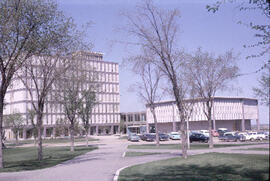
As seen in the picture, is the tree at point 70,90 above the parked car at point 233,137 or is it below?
above

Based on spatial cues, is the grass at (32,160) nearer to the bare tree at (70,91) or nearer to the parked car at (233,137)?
the bare tree at (70,91)

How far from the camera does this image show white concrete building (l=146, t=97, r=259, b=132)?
8509cm

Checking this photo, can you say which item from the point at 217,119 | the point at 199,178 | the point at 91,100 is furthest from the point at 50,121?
the point at 199,178

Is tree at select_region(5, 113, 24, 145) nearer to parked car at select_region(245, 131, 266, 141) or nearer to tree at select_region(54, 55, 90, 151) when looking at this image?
tree at select_region(54, 55, 90, 151)

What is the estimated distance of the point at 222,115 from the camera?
85.6 metres

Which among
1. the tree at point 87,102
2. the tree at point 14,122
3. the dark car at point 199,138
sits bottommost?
the dark car at point 199,138

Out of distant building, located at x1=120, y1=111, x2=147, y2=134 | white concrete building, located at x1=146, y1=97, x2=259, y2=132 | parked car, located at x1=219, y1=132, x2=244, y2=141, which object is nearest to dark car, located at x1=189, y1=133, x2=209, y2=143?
parked car, located at x1=219, y1=132, x2=244, y2=141

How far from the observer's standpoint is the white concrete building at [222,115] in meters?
85.1

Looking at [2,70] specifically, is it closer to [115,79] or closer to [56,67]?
[56,67]

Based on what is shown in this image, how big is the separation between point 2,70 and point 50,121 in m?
85.5

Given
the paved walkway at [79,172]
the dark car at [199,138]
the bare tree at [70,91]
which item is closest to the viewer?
the paved walkway at [79,172]

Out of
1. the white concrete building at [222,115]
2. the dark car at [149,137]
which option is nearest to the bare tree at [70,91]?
the dark car at [149,137]

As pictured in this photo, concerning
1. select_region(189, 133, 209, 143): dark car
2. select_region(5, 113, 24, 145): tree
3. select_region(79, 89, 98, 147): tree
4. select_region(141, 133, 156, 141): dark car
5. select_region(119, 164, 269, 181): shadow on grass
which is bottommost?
select_region(141, 133, 156, 141): dark car

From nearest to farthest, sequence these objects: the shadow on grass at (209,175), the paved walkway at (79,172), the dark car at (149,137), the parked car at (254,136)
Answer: the shadow on grass at (209,175) < the paved walkway at (79,172) < the parked car at (254,136) < the dark car at (149,137)
